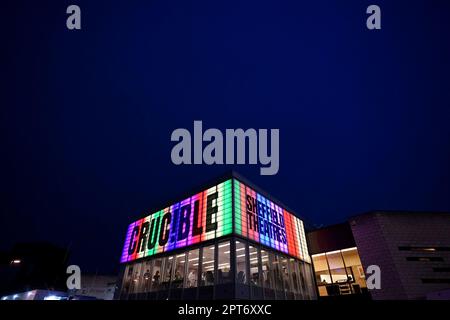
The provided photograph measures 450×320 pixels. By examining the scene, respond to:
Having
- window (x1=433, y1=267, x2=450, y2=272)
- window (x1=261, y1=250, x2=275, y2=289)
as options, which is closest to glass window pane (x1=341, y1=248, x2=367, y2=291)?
window (x1=433, y1=267, x2=450, y2=272)

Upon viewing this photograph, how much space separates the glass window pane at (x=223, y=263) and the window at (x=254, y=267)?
157 centimetres

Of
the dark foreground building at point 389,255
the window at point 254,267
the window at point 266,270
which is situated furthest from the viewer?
the dark foreground building at point 389,255

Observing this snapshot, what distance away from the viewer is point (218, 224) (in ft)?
53.8

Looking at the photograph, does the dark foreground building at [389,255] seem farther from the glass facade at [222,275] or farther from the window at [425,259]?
the glass facade at [222,275]

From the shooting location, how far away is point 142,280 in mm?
20031

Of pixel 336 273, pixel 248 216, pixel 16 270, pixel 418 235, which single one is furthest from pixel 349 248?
pixel 16 270

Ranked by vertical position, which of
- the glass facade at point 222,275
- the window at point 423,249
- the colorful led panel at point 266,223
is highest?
the colorful led panel at point 266,223

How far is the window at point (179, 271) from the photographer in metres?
17.3

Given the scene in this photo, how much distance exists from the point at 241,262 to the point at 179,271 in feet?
17.0

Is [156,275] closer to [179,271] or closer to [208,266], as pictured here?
[179,271]

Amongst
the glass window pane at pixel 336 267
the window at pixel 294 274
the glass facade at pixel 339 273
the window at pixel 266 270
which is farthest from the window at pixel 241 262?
the glass window pane at pixel 336 267
